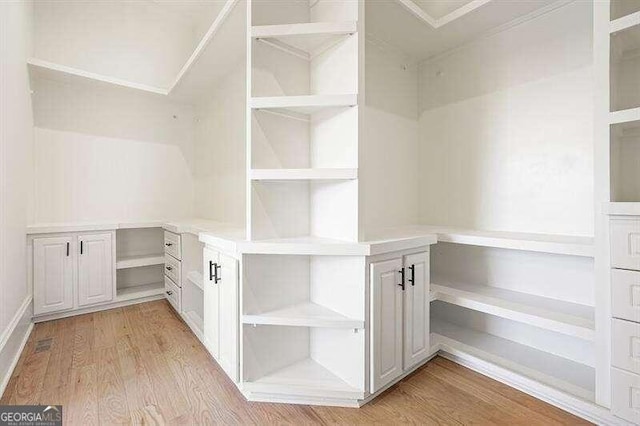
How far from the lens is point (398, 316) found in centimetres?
174

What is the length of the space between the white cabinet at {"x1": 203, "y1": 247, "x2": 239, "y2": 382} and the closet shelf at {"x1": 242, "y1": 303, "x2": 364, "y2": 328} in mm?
151

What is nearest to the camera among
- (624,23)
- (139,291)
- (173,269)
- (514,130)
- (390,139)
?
(624,23)

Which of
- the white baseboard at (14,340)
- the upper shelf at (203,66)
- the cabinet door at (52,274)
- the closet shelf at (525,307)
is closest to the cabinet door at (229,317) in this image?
the white baseboard at (14,340)

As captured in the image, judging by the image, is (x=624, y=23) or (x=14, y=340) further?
(x=14, y=340)

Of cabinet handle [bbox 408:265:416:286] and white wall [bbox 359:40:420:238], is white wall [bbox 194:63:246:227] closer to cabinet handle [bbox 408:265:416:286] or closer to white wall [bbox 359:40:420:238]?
white wall [bbox 359:40:420:238]

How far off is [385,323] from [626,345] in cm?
108

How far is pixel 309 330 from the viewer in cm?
192

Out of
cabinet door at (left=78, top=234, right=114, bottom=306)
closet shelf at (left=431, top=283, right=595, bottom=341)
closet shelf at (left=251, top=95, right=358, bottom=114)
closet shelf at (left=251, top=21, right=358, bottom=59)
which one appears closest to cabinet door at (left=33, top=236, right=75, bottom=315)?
cabinet door at (left=78, top=234, right=114, bottom=306)

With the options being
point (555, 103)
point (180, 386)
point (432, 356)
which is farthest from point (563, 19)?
point (180, 386)

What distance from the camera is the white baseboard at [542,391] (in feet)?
4.70

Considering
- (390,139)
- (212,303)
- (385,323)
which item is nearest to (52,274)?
(212,303)

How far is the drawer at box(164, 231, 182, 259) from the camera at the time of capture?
2736 mm

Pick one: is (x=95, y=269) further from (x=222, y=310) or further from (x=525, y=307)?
(x=525, y=307)

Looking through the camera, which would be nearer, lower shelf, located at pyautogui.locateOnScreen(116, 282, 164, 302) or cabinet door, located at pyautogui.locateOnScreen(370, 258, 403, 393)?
cabinet door, located at pyautogui.locateOnScreen(370, 258, 403, 393)
